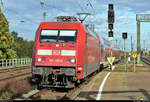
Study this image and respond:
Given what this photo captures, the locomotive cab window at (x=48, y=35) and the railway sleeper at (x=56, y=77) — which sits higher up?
the locomotive cab window at (x=48, y=35)

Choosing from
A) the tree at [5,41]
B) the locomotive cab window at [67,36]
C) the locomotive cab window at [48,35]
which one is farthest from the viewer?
the tree at [5,41]

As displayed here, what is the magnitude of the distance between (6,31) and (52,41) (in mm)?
23424

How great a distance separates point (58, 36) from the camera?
11.7 metres

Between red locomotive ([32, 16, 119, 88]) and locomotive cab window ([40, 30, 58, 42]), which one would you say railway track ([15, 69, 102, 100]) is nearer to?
red locomotive ([32, 16, 119, 88])

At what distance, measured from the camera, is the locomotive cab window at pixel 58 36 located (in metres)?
11.5

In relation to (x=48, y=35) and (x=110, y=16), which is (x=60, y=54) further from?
(x=110, y=16)

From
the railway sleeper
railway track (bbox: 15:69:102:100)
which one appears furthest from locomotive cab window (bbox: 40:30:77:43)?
railway track (bbox: 15:69:102:100)

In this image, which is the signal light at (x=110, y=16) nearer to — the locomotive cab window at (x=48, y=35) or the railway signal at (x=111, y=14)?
the railway signal at (x=111, y=14)

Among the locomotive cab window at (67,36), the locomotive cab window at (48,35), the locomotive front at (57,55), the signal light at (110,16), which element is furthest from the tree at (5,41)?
the locomotive cab window at (67,36)

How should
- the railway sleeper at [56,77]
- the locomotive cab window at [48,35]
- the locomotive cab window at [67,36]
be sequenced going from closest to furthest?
the railway sleeper at [56,77], the locomotive cab window at [67,36], the locomotive cab window at [48,35]

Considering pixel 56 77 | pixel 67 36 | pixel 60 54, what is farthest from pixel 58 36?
pixel 56 77

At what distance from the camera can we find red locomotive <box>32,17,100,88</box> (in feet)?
36.2

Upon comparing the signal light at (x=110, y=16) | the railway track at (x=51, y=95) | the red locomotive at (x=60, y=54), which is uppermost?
the signal light at (x=110, y=16)

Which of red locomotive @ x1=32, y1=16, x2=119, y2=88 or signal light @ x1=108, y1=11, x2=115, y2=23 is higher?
signal light @ x1=108, y1=11, x2=115, y2=23
